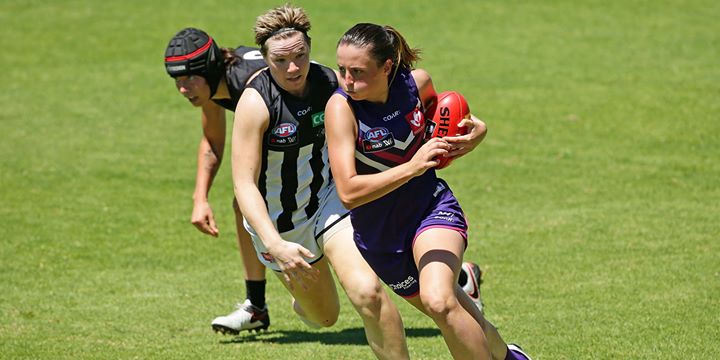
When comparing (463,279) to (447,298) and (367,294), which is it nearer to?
(367,294)

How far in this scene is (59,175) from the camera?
1209cm

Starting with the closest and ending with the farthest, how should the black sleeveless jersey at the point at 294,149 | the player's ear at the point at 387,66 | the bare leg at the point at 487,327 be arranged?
the player's ear at the point at 387,66, the bare leg at the point at 487,327, the black sleeveless jersey at the point at 294,149

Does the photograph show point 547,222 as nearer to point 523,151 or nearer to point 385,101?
point 523,151

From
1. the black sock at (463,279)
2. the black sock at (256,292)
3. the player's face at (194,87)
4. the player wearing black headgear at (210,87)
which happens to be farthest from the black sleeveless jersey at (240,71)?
the black sock at (463,279)

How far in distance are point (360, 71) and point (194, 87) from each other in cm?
186

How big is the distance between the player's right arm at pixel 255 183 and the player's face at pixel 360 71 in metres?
0.65

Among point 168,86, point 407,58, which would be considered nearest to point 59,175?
point 168,86

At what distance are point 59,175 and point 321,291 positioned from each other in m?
6.73

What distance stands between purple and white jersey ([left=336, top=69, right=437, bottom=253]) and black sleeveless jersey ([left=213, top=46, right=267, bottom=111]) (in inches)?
60.2

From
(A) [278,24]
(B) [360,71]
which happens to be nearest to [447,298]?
(B) [360,71]

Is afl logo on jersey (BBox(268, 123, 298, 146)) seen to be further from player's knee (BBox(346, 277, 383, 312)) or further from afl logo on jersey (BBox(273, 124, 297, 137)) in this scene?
player's knee (BBox(346, 277, 383, 312))

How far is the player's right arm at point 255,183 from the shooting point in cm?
505

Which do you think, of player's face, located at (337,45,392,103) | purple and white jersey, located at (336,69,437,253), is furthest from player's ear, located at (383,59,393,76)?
purple and white jersey, located at (336,69,437,253)

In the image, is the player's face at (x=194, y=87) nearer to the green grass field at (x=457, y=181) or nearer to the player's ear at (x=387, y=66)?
the green grass field at (x=457, y=181)
